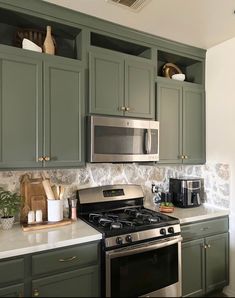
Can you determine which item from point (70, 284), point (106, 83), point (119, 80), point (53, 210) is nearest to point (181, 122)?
point (119, 80)

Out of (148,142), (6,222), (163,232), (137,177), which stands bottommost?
(163,232)

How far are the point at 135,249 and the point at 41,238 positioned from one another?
0.71 metres

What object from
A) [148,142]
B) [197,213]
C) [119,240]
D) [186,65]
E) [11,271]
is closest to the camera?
[11,271]

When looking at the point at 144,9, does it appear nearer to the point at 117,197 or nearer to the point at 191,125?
the point at 191,125

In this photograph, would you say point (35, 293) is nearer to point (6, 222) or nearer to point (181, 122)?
point (6, 222)

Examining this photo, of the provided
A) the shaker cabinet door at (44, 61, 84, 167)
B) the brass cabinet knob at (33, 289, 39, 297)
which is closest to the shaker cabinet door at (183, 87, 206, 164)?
the shaker cabinet door at (44, 61, 84, 167)

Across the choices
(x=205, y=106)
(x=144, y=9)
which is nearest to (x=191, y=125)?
(x=205, y=106)

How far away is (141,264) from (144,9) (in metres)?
2.05

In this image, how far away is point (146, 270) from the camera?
200 cm

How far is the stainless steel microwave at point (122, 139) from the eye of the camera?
211 cm

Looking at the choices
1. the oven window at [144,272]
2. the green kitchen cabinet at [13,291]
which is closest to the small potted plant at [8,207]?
the green kitchen cabinet at [13,291]

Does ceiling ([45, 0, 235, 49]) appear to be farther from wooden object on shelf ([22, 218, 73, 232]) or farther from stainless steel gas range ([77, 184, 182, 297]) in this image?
wooden object on shelf ([22, 218, 73, 232])

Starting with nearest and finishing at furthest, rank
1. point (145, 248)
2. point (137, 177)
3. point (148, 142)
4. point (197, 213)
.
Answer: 1. point (145, 248)
2. point (148, 142)
3. point (197, 213)
4. point (137, 177)

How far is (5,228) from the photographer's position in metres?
1.92
